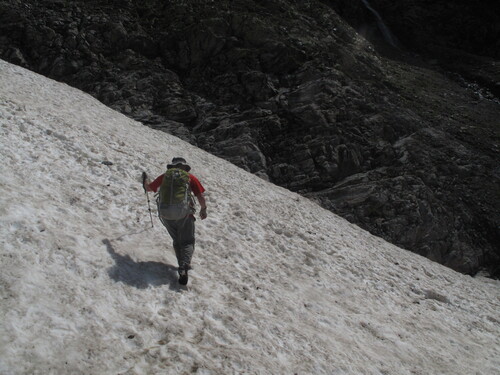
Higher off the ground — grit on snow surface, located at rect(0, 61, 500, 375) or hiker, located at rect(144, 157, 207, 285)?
hiker, located at rect(144, 157, 207, 285)

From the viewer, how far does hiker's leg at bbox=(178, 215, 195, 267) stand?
6.72 meters

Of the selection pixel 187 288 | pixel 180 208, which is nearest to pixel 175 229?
pixel 180 208

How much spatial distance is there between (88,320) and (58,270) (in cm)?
116

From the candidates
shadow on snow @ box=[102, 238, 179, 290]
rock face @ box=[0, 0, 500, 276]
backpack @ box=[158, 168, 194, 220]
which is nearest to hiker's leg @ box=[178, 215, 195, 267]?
backpack @ box=[158, 168, 194, 220]

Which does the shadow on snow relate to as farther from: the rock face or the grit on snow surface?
the rock face

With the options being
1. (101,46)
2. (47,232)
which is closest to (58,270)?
(47,232)

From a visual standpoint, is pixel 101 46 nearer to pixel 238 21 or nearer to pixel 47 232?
pixel 238 21

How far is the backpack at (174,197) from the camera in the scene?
6488 mm

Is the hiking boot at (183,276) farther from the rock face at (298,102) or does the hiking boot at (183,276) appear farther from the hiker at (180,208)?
the rock face at (298,102)

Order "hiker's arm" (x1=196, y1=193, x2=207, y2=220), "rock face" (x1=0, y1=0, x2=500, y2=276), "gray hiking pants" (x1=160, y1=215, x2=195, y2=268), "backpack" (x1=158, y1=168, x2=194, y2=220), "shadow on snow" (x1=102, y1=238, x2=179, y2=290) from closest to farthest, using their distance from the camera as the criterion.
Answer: "shadow on snow" (x1=102, y1=238, x2=179, y2=290)
"backpack" (x1=158, y1=168, x2=194, y2=220)
"gray hiking pants" (x1=160, y1=215, x2=195, y2=268)
"hiker's arm" (x1=196, y1=193, x2=207, y2=220)
"rock face" (x1=0, y1=0, x2=500, y2=276)

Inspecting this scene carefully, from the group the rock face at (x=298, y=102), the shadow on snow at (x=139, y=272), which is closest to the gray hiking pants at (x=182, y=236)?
the shadow on snow at (x=139, y=272)

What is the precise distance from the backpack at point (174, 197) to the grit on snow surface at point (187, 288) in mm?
1129

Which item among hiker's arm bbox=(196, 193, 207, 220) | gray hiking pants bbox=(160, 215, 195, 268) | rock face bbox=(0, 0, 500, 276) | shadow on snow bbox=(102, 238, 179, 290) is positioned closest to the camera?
shadow on snow bbox=(102, 238, 179, 290)

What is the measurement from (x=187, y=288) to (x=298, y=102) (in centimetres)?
2594
